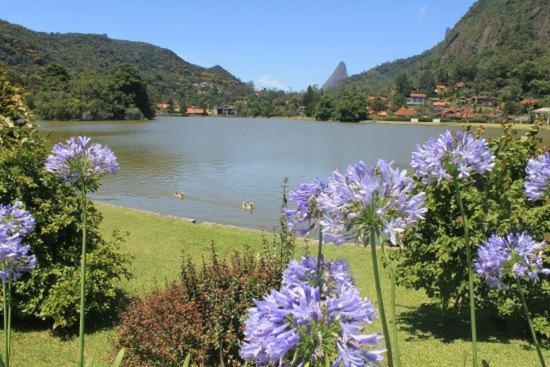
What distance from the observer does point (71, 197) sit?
732cm

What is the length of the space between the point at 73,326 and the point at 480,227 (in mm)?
5939

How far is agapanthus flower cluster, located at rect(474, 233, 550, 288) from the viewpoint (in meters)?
2.81

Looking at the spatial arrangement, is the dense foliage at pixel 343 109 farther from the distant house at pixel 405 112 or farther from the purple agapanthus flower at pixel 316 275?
the purple agapanthus flower at pixel 316 275

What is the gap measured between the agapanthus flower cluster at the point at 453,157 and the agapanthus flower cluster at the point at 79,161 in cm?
192

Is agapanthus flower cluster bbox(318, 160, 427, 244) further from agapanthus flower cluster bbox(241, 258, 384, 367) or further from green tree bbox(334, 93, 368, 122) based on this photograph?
green tree bbox(334, 93, 368, 122)

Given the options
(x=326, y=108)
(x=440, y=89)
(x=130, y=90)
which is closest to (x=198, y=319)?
(x=130, y=90)

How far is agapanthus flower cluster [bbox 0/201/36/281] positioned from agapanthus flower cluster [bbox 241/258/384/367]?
1.38 metres

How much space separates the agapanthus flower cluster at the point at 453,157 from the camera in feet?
8.94

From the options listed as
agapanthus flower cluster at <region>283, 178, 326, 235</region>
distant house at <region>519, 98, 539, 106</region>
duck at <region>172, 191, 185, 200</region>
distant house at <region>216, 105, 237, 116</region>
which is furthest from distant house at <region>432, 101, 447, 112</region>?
agapanthus flower cluster at <region>283, 178, 326, 235</region>

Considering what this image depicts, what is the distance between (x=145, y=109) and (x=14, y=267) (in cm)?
11644

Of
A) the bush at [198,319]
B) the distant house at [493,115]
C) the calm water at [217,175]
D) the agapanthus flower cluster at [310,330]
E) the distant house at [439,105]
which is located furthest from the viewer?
the distant house at [439,105]

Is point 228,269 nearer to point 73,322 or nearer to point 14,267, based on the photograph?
point 73,322

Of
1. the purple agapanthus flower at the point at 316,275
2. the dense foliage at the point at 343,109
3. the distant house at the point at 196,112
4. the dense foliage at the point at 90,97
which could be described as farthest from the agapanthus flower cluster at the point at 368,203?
the distant house at the point at 196,112

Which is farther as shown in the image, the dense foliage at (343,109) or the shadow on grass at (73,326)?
the dense foliage at (343,109)
